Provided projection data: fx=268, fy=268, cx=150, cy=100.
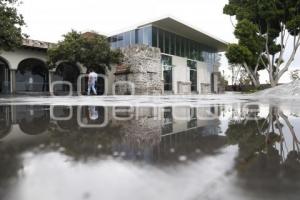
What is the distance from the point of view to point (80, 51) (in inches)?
798

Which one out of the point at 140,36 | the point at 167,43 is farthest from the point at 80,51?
the point at 167,43

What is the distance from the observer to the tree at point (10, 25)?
1294cm

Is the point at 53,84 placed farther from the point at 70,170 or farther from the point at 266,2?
the point at 70,170

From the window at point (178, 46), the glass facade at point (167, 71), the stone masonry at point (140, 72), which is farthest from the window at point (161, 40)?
the window at point (178, 46)

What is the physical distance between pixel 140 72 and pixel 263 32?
425 inches

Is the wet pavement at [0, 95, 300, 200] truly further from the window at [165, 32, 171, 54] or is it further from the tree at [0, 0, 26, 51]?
the window at [165, 32, 171, 54]

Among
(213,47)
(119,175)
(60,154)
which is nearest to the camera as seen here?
(119,175)

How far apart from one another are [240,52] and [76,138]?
60.4ft

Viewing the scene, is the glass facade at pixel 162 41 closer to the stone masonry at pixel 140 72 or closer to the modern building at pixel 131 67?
the modern building at pixel 131 67

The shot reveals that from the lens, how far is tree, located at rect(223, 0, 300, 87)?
19.2m

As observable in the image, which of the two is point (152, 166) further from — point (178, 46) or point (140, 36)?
point (178, 46)

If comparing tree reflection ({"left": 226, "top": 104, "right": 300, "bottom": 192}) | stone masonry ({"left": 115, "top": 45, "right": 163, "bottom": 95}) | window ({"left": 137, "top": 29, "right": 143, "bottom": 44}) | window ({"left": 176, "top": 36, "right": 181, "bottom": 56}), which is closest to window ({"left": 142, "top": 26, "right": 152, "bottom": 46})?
window ({"left": 137, "top": 29, "right": 143, "bottom": 44})

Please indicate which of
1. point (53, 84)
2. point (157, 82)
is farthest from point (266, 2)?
point (53, 84)

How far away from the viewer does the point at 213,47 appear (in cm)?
3525
